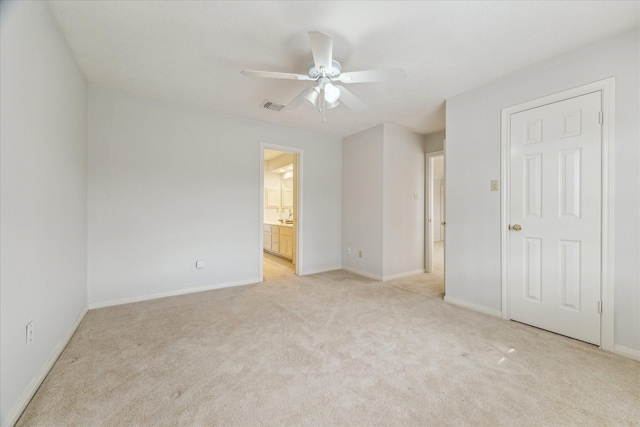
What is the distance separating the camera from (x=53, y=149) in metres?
1.90

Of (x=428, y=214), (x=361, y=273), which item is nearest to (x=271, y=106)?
(x=361, y=273)

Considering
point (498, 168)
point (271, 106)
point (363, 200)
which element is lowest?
point (363, 200)

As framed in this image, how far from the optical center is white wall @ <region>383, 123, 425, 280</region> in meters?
4.15

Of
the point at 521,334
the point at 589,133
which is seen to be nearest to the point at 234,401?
the point at 521,334

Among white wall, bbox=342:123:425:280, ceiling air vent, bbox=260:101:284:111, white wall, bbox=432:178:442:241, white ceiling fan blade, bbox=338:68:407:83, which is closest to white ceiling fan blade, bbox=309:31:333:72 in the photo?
white ceiling fan blade, bbox=338:68:407:83

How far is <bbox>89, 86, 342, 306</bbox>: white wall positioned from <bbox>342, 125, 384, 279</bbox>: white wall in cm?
105

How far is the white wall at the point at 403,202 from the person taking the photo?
4.15 metres

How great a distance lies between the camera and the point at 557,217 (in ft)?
7.61

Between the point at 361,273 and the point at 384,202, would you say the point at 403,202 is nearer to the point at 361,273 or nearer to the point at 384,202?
the point at 384,202

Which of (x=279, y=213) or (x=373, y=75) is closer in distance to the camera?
(x=373, y=75)

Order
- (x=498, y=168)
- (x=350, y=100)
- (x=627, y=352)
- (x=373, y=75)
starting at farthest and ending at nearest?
(x=498, y=168)
(x=350, y=100)
(x=373, y=75)
(x=627, y=352)

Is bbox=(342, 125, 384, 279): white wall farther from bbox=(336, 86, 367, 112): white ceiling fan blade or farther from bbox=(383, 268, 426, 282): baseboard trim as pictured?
bbox=(336, 86, 367, 112): white ceiling fan blade

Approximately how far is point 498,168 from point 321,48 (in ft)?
7.17

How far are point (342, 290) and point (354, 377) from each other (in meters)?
1.90
